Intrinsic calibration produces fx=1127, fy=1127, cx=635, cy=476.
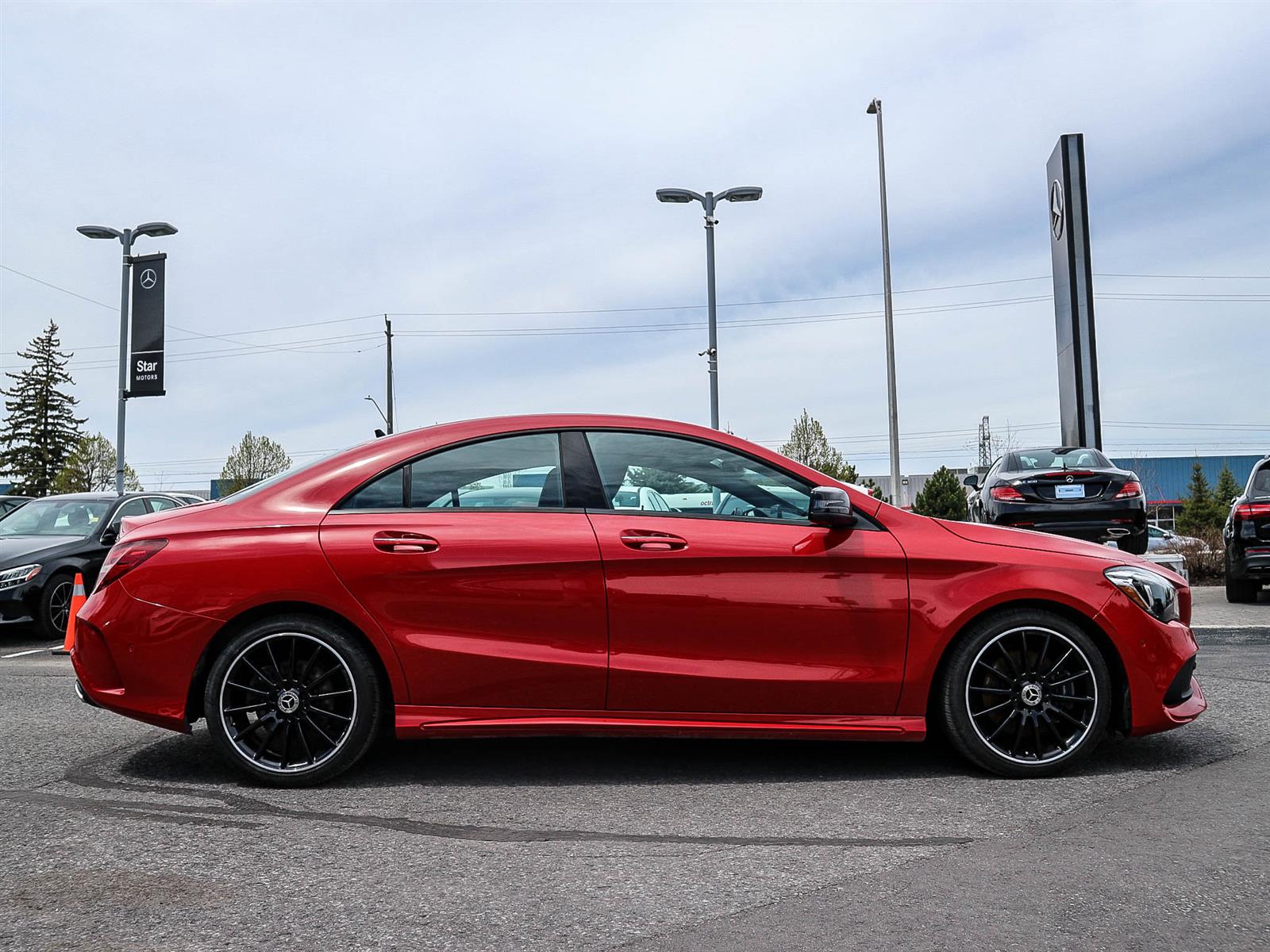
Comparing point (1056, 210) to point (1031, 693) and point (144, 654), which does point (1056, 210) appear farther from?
point (144, 654)

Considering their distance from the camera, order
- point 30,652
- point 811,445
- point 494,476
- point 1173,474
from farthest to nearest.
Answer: point 1173,474 → point 811,445 → point 30,652 → point 494,476

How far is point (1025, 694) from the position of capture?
4.60m

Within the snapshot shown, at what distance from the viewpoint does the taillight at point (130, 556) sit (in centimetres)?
464

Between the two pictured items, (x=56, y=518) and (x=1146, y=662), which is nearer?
(x=1146, y=662)

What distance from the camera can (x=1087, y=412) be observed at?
68.6ft

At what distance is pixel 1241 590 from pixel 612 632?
1045 centimetres

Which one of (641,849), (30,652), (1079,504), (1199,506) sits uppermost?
(1199,506)

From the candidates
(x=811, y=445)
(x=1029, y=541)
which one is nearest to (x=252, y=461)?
(x=811, y=445)

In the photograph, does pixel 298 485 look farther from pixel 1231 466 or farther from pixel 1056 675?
pixel 1231 466

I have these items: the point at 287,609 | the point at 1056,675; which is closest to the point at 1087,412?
the point at 1056,675

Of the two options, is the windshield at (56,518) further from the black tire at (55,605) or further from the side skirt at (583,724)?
the side skirt at (583,724)

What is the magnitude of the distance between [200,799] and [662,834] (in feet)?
6.08

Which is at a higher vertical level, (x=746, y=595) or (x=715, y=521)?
(x=715, y=521)

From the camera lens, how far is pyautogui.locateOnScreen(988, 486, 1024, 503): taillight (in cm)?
1195
